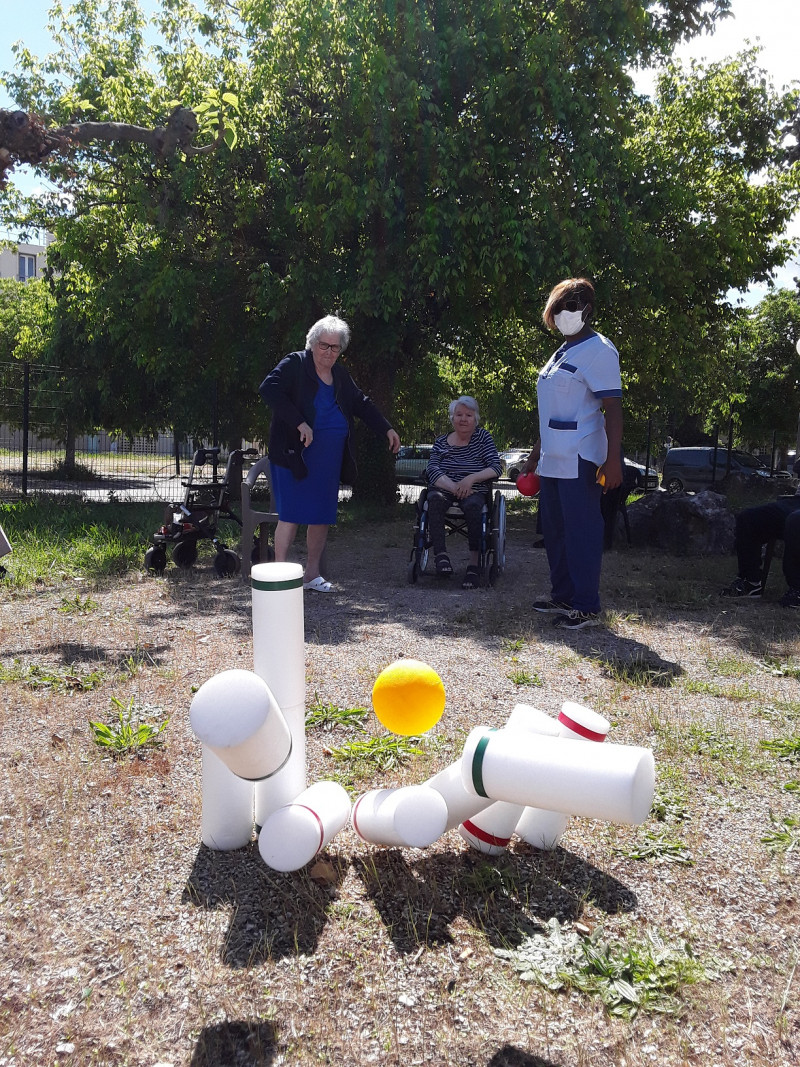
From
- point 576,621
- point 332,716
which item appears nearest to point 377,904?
point 332,716

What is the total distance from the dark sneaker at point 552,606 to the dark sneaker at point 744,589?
184cm

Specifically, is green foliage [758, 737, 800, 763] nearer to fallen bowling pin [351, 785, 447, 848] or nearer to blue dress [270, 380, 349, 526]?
fallen bowling pin [351, 785, 447, 848]

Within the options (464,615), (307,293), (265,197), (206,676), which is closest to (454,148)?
(307,293)

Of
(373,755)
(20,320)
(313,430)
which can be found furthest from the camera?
(20,320)

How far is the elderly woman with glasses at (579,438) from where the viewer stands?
5.19m

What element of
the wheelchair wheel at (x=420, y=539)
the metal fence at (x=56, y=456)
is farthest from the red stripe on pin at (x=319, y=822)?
the metal fence at (x=56, y=456)

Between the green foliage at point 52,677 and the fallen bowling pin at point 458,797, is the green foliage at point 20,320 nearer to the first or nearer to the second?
the green foliage at point 52,677

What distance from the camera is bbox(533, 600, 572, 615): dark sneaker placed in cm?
566

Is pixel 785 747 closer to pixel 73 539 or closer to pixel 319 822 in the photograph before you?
pixel 319 822

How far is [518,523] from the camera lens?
1438cm

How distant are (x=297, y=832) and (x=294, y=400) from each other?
4.23 metres

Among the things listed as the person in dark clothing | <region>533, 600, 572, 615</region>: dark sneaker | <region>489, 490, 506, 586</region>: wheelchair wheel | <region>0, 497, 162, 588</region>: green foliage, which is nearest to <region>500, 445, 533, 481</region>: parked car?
<region>0, 497, 162, 588</region>: green foliage

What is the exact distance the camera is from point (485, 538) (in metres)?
6.93

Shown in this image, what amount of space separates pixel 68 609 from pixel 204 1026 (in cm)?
451
